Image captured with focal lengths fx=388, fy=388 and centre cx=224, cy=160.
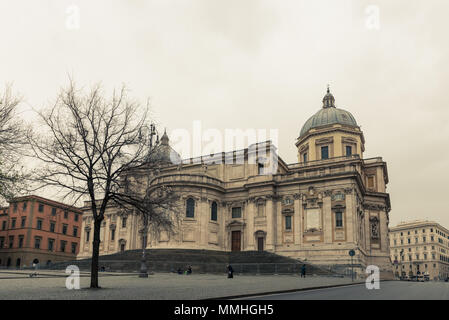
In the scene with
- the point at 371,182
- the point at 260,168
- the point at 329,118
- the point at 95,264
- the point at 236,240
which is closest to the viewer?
the point at 95,264

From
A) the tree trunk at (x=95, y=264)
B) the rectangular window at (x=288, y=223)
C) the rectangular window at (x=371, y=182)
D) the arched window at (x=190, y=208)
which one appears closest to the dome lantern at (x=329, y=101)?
the rectangular window at (x=371, y=182)

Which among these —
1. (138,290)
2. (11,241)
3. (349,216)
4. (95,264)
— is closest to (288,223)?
(349,216)

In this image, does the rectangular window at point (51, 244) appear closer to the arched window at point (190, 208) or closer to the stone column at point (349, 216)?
the arched window at point (190, 208)

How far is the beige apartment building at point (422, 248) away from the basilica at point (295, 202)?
66297mm

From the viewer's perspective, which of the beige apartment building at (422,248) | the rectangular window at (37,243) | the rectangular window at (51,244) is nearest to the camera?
the rectangular window at (37,243)

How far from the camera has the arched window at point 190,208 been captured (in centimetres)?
5435

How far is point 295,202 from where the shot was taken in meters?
52.9

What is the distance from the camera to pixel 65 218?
257 feet

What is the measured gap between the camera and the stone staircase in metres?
41.1

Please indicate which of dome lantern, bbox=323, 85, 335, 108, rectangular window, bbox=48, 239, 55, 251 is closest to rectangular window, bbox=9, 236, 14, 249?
rectangular window, bbox=48, 239, 55, 251

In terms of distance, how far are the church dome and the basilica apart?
156 mm

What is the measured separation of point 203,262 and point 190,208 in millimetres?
10670

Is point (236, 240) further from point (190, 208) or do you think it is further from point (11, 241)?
point (11, 241)
